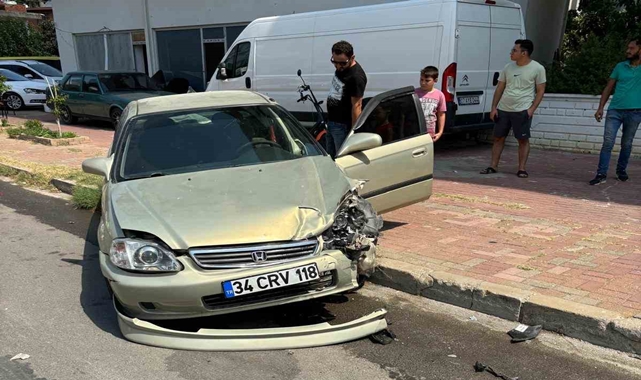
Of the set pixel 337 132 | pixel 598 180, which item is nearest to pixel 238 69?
pixel 337 132

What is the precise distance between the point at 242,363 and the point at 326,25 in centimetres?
818

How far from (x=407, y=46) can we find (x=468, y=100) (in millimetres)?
1476

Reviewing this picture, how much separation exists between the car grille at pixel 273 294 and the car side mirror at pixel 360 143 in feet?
4.88

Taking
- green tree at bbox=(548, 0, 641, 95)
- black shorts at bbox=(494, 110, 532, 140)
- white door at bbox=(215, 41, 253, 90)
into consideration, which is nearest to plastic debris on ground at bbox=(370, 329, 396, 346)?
black shorts at bbox=(494, 110, 532, 140)

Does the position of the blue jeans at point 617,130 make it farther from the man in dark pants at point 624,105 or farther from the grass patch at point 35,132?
the grass patch at point 35,132

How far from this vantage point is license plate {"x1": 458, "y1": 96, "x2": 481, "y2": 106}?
905 centimetres

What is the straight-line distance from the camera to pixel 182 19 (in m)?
17.5

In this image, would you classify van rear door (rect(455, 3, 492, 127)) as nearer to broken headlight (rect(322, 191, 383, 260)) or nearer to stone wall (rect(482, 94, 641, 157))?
stone wall (rect(482, 94, 641, 157))

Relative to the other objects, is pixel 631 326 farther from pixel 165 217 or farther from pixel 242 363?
pixel 165 217

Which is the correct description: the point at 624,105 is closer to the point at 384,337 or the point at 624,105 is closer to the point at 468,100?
the point at 468,100

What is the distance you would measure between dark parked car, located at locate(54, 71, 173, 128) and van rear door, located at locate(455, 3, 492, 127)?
8694 mm

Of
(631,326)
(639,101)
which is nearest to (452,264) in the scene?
(631,326)

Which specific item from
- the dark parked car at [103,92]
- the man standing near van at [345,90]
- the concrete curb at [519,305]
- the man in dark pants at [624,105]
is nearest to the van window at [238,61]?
the dark parked car at [103,92]

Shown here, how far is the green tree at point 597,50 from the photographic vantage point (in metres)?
9.38
